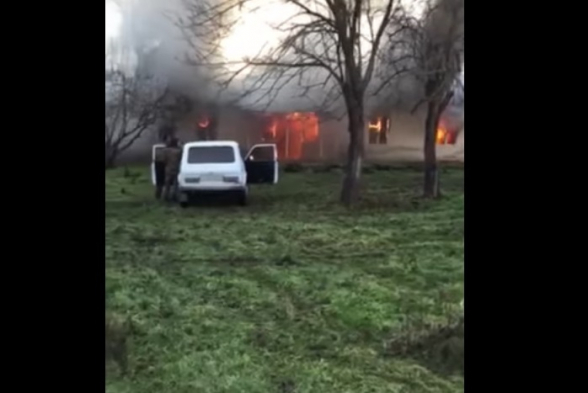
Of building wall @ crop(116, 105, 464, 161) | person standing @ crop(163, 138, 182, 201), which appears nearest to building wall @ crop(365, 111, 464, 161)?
building wall @ crop(116, 105, 464, 161)

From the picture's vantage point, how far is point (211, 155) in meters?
2.11

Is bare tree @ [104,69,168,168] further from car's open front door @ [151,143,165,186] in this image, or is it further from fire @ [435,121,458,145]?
fire @ [435,121,458,145]

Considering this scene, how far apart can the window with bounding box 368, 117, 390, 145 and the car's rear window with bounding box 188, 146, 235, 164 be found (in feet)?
1.35

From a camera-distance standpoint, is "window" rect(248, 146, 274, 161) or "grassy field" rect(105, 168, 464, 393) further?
"window" rect(248, 146, 274, 161)

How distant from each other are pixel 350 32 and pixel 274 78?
0.85ft

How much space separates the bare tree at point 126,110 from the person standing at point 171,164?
0.09 metres

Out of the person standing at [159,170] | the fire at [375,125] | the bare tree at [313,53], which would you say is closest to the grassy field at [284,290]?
the person standing at [159,170]

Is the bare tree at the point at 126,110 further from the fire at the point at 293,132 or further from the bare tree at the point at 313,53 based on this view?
the fire at the point at 293,132

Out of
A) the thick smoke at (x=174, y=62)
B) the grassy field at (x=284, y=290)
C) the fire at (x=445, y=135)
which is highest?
the thick smoke at (x=174, y=62)

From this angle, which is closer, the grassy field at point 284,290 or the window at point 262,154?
the grassy field at point 284,290

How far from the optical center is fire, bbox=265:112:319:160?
2.10 meters

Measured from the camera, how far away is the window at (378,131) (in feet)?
6.89
